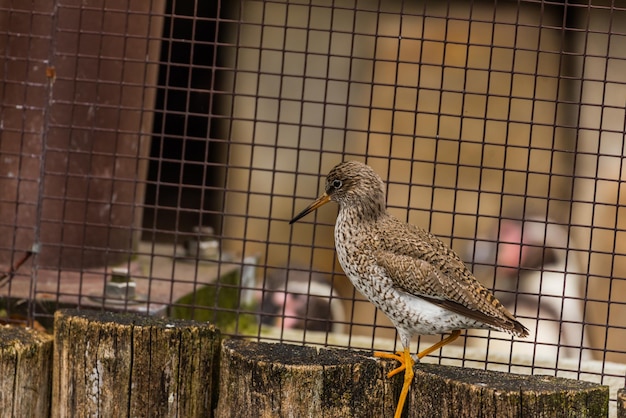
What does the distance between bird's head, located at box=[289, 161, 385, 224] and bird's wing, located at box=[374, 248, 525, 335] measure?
304 mm

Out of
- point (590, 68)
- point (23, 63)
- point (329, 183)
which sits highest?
point (590, 68)

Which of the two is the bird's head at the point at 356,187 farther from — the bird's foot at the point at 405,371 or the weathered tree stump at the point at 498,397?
the weathered tree stump at the point at 498,397

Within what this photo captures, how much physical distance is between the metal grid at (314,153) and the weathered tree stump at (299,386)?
1.75 metres

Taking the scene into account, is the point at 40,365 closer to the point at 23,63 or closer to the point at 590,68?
the point at 23,63

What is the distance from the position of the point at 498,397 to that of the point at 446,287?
87 cm

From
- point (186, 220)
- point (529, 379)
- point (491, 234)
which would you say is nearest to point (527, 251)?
point (491, 234)

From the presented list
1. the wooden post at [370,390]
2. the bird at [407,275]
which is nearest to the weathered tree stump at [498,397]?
the wooden post at [370,390]

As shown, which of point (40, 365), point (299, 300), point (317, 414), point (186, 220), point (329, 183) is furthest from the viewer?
point (186, 220)

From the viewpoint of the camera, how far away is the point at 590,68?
8.84 metres

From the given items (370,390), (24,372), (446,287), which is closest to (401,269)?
(446,287)

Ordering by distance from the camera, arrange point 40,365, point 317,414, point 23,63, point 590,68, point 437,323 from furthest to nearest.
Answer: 1. point 590,68
2. point 23,63
3. point 437,323
4. point 40,365
5. point 317,414

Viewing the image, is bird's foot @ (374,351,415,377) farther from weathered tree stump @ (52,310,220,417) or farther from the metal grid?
the metal grid

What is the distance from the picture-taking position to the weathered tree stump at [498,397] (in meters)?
3.49

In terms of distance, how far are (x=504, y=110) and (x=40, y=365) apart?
590 cm
